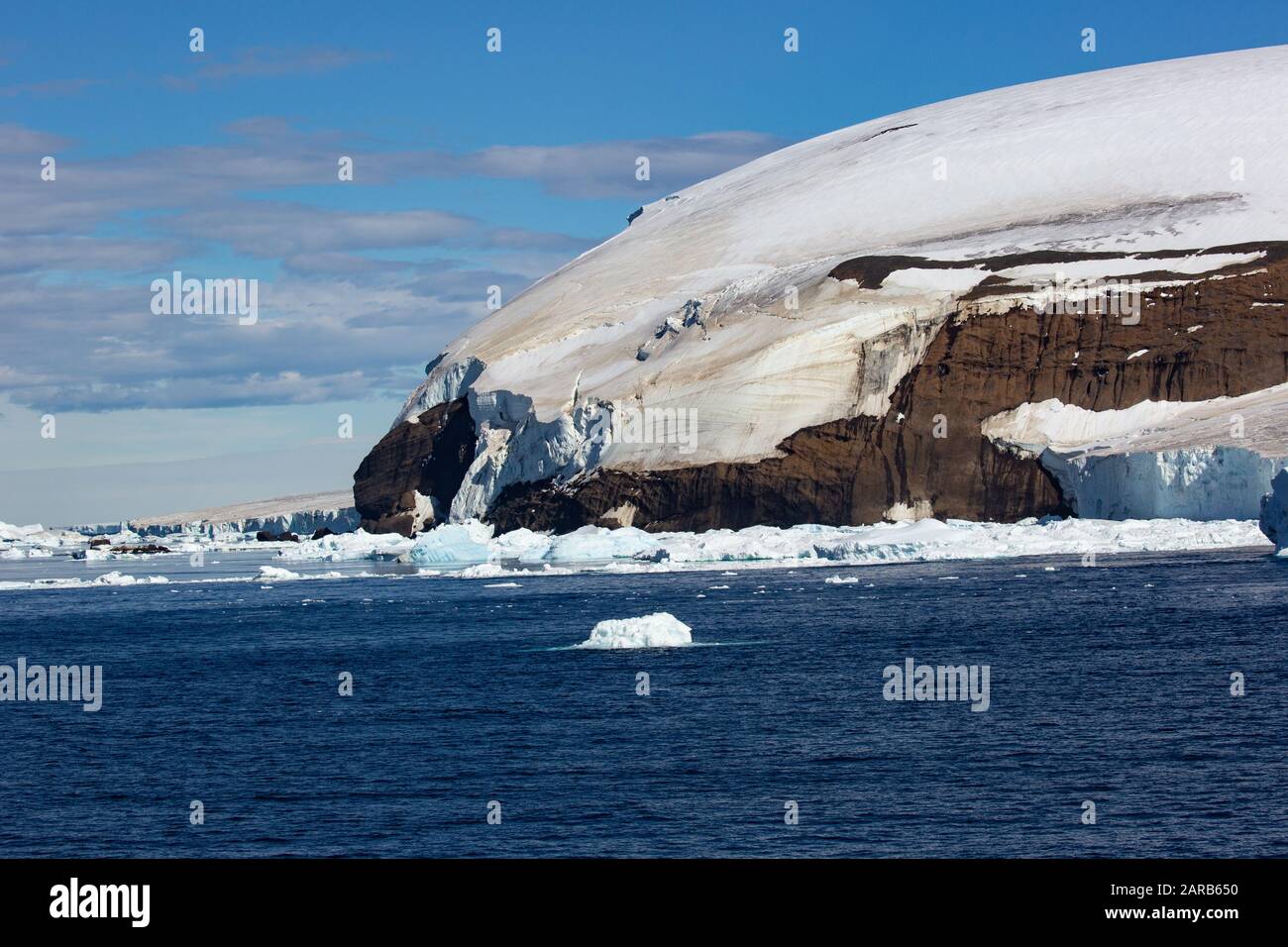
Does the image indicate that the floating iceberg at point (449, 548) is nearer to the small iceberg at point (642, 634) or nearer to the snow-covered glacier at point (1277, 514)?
the snow-covered glacier at point (1277, 514)

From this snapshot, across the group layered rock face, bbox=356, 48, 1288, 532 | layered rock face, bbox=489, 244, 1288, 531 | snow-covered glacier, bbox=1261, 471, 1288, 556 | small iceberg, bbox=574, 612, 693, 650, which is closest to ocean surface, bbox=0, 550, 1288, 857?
small iceberg, bbox=574, 612, 693, 650

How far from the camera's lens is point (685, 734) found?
70.4ft

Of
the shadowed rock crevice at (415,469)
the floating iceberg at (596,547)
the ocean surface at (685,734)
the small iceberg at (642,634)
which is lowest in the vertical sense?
the ocean surface at (685,734)

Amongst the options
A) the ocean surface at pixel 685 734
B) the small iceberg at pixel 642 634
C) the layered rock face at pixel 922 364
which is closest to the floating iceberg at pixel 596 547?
the layered rock face at pixel 922 364

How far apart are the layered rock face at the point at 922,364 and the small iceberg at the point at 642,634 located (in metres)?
27.2

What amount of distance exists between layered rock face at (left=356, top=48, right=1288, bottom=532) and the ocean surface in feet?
79.3

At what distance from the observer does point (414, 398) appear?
9500cm

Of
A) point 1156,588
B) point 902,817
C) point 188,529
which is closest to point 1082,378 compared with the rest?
point 1156,588

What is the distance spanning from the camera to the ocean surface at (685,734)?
1612 centimetres

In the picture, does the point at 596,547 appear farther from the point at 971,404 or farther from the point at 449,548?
the point at 971,404

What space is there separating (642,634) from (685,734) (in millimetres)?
9322

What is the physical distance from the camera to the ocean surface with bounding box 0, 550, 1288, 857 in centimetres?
1612

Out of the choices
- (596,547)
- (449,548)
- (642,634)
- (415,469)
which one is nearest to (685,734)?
(642,634)

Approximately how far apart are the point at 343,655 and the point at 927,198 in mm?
66087
